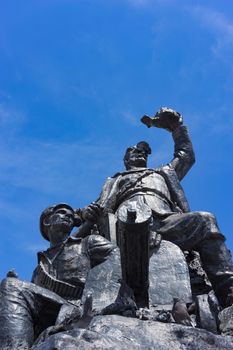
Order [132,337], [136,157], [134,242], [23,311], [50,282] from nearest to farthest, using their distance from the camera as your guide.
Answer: [132,337] < [134,242] < [23,311] < [50,282] < [136,157]

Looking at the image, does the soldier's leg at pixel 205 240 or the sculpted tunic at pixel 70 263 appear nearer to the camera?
the sculpted tunic at pixel 70 263

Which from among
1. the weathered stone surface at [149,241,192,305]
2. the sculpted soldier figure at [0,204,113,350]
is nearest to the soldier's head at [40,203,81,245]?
the sculpted soldier figure at [0,204,113,350]

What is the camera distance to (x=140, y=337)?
577 cm

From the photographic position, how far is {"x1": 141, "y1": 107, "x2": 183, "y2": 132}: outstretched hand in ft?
40.0

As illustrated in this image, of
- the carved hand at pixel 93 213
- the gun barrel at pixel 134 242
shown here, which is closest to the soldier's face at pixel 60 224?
the carved hand at pixel 93 213

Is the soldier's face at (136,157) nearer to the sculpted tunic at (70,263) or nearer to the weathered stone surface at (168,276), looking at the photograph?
the sculpted tunic at (70,263)

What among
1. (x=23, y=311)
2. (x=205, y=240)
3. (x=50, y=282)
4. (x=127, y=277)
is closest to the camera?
(x=127, y=277)

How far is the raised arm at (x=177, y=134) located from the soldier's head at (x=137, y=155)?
1.48 ft

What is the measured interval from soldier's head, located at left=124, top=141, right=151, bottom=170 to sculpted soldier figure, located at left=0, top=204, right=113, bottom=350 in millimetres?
1808

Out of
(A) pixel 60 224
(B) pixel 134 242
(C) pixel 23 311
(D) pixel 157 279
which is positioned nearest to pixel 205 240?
(D) pixel 157 279

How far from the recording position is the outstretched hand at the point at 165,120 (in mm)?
12203

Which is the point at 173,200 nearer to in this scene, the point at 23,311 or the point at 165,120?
the point at 165,120

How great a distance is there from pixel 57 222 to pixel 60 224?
0.05 meters

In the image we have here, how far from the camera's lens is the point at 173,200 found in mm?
10438
